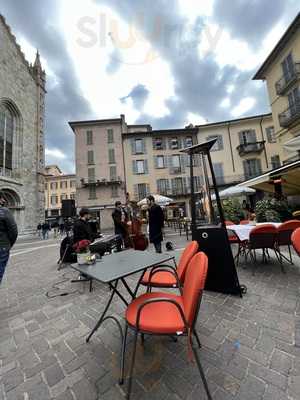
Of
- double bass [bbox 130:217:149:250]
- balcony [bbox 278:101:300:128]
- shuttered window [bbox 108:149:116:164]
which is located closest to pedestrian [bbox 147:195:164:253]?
double bass [bbox 130:217:149:250]

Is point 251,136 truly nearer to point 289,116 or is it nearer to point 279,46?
point 289,116

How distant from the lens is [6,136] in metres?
14.5

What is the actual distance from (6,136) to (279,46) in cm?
2134

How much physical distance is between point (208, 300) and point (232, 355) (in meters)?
1.01

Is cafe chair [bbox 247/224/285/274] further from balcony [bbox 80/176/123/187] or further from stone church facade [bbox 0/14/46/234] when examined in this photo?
balcony [bbox 80/176/123/187]

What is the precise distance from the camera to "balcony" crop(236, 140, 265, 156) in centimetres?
2012

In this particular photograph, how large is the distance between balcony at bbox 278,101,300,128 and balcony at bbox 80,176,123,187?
51.1 ft

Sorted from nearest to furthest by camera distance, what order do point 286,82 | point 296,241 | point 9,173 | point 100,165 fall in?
point 296,241, point 286,82, point 9,173, point 100,165

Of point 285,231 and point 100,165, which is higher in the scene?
point 100,165

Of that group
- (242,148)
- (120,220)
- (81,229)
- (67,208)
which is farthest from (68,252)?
(242,148)

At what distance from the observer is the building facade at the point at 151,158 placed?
20391 mm

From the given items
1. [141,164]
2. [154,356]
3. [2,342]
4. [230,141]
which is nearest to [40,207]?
[141,164]

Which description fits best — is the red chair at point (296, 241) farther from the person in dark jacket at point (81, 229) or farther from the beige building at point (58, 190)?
the beige building at point (58, 190)

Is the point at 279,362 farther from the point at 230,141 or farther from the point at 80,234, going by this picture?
the point at 230,141
